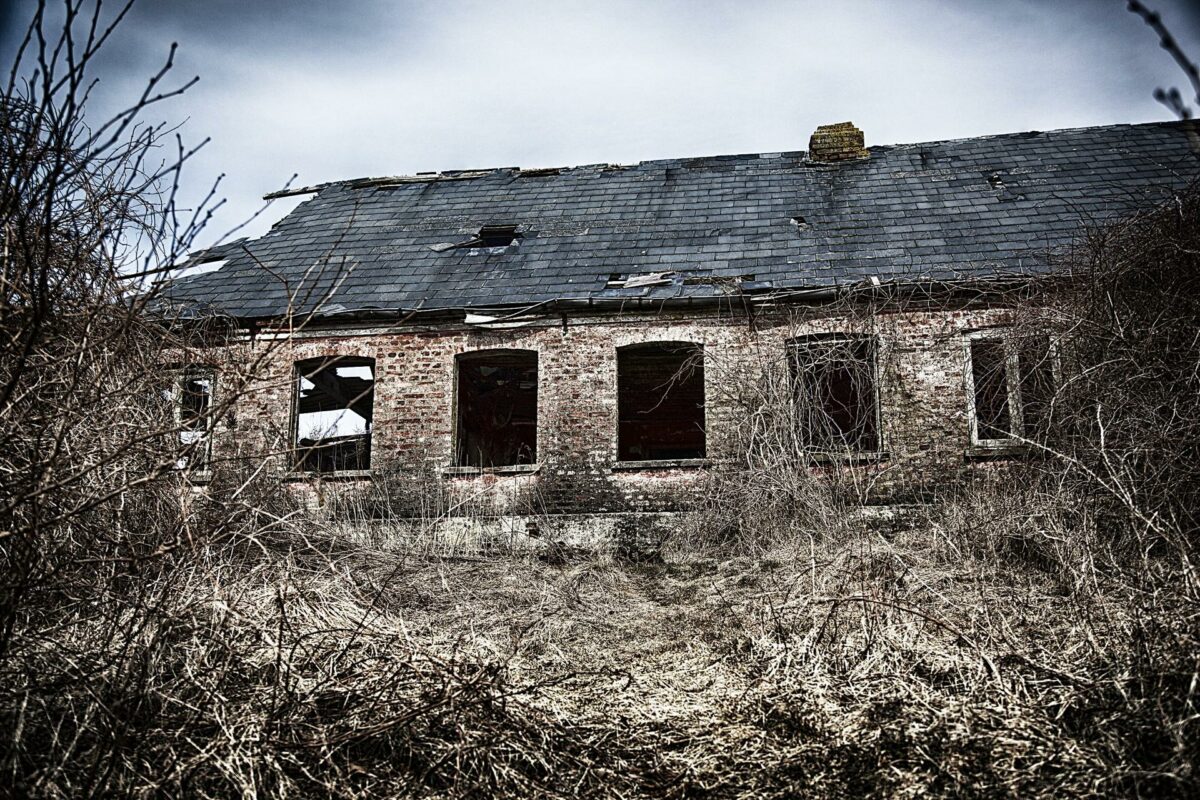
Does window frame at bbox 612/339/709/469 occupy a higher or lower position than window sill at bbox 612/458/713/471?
higher

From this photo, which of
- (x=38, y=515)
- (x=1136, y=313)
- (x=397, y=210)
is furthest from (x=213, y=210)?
(x=397, y=210)

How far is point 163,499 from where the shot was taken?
561cm

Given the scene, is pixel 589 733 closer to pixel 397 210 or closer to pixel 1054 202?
pixel 1054 202

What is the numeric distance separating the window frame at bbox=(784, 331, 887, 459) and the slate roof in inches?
26.7

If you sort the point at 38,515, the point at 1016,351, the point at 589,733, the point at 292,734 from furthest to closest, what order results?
the point at 1016,351 → the point at 589,733 → the point at 292,734 → the point at 38,515

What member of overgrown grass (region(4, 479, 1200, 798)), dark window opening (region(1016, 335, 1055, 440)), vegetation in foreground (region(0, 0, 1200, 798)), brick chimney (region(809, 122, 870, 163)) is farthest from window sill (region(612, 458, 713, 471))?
brick chimney (region(809, 122, 870, 163))

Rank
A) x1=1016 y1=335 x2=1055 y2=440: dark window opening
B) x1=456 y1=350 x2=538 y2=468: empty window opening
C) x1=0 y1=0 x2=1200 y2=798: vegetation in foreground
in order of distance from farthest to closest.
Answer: x1=456 y1=350 x2=538 y2=468: empty window opening → x1=1016 y1=335 x2=1055 y2=440: dark window opening → x1=0 y1=0 x2=1200 y2=798: vegetation in foreground

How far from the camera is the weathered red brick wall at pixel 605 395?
11.1m

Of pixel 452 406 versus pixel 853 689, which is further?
pixel 452 406

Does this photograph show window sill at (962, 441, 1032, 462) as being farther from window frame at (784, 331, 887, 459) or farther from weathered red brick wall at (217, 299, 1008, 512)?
window frame at (784, 331, 887, 459)

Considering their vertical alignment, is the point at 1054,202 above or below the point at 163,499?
above

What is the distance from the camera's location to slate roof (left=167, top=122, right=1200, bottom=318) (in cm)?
1217

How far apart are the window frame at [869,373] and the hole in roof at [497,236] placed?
4676mm

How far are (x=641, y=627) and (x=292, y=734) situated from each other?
10.2 ft
